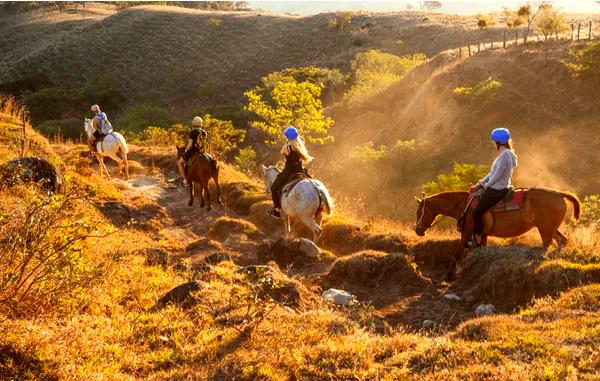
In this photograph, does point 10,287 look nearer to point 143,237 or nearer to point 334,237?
point 143,237

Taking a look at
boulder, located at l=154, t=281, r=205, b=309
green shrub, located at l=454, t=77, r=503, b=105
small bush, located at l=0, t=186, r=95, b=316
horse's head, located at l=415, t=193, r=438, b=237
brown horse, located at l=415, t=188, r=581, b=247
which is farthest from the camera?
green shrub, located at l=454, t=77, r=503, b=105

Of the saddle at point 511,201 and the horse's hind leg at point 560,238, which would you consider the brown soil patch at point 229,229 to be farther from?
the horse's hind leg at point 560,238

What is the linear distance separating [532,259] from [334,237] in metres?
5.88

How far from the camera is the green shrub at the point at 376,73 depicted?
170 ft

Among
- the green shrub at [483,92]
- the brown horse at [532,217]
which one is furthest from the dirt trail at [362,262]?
the green shrub at [483,92]

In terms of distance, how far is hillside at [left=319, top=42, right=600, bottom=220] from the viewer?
30.5 meters

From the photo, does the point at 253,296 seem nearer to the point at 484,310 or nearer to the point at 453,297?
the point at 484,310

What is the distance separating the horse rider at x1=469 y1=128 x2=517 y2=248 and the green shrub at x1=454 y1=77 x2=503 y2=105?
28.3 metres

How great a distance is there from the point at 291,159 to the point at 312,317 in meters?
6.30

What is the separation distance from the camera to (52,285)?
6.45 metres

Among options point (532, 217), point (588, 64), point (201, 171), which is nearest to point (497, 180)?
point (532, 217)

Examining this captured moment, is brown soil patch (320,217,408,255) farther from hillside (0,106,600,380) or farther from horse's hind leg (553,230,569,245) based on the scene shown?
horse's hind leg (553,230,569,245)

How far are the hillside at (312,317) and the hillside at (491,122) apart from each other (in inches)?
814

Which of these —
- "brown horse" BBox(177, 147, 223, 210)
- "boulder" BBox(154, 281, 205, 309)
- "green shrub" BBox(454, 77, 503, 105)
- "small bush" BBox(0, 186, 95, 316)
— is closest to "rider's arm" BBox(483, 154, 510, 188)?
"boulder" BBox(154, 281, 205, 309)
